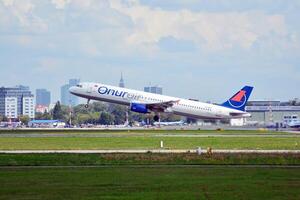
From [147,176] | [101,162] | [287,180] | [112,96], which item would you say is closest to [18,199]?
[147,176]

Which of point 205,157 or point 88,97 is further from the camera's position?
point 88,97

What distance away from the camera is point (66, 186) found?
2969cm

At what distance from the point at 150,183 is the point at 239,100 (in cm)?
8811

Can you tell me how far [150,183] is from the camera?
31.1m

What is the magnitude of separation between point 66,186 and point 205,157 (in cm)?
1658

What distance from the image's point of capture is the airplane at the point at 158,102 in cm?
10994

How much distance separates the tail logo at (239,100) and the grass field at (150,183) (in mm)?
79848

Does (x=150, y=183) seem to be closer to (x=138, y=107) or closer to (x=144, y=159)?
(x=144, y=159)

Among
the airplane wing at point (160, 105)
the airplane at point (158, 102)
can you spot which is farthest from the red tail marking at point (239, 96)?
the airplane wing at point (160, 105)

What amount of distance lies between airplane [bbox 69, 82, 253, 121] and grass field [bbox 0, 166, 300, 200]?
71.2 metres

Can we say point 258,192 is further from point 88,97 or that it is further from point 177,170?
point 88,97

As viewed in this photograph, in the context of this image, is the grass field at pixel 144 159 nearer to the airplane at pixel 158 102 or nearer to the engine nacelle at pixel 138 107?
the engine nacelle at pixel 138 107

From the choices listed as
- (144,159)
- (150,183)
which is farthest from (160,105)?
(150,183)

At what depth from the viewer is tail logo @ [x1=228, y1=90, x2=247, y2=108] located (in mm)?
117938
